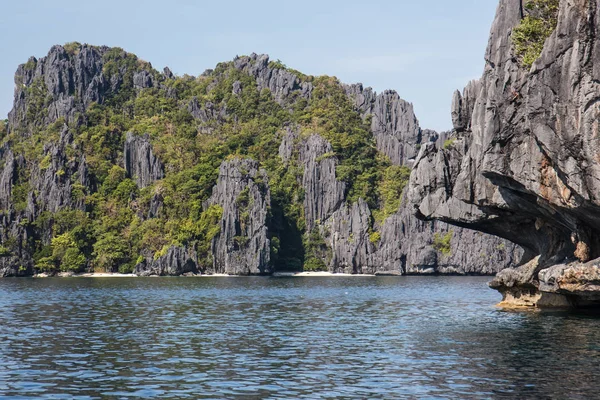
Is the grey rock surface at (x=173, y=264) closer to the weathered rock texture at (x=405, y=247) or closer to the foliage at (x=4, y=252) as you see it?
the foliage at (x=4, y=252)

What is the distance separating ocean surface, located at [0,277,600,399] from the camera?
2725cm

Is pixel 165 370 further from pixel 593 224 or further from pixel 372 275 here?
pixel 372 275

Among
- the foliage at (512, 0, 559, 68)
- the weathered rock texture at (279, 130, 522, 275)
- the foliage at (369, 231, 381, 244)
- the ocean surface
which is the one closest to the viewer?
the ocean surface

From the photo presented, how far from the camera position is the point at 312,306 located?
2729 inches

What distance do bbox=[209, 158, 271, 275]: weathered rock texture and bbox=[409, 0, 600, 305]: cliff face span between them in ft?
372

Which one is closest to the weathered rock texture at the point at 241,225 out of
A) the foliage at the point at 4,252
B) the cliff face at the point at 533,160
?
the foliage at the point at 4,252

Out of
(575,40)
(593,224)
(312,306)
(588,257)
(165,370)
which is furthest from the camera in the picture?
(312,306)

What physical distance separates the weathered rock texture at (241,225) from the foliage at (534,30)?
127m

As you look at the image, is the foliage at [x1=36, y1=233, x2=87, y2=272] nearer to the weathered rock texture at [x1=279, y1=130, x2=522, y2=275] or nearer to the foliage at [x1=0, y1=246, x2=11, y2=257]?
the foliage at [x1=0, y1=246, x2=11, y2=257]

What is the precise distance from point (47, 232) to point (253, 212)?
48430 mm

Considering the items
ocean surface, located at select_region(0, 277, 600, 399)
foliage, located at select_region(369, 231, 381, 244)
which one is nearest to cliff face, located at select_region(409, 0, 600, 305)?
ocean surface, located at select_region(0, 277, 600, 399)

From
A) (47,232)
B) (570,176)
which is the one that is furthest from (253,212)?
(570,176)

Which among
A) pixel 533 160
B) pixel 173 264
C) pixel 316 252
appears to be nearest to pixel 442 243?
pixel 316 252

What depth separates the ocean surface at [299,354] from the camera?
2725cm
